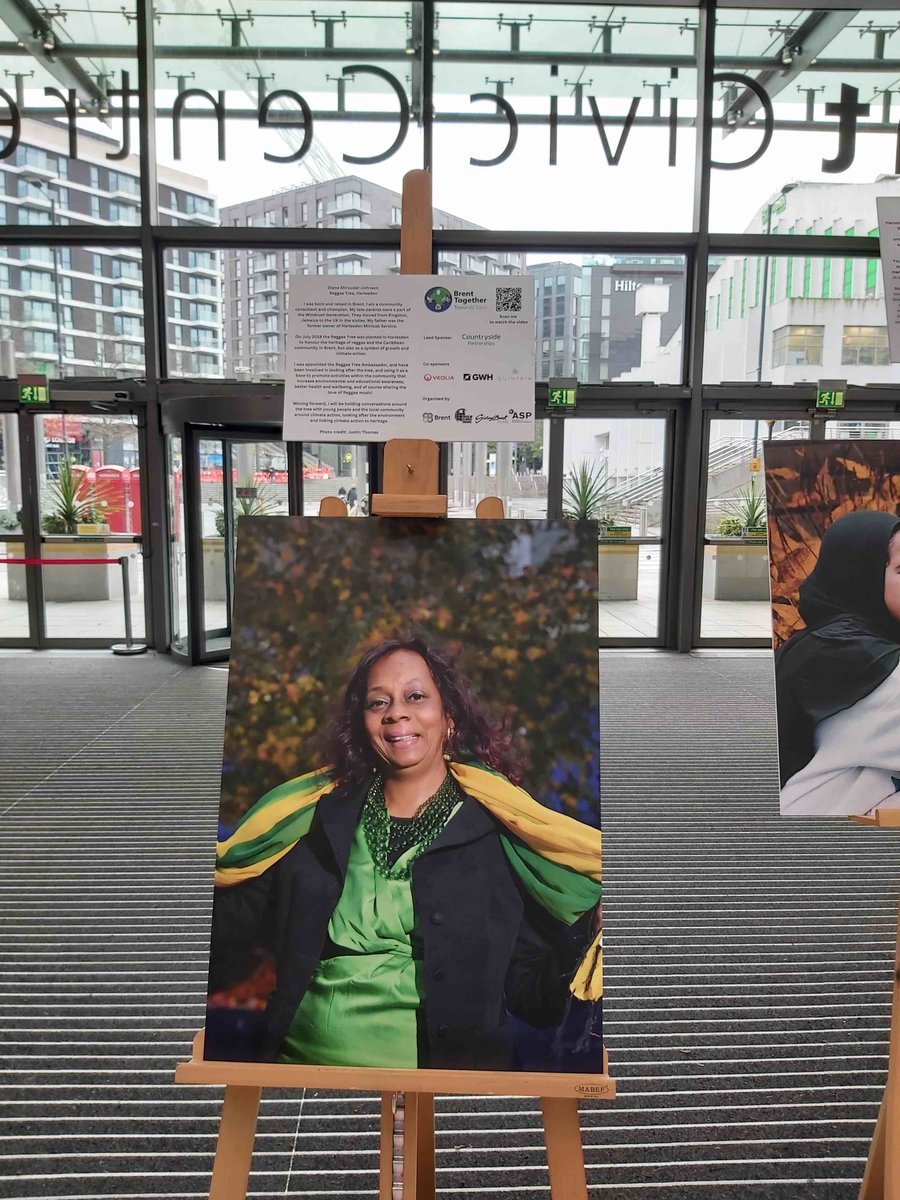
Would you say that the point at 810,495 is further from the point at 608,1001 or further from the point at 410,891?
the point at 608,1001

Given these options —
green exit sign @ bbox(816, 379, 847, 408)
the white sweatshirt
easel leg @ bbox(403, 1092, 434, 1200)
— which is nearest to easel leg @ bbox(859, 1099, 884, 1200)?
the white sweatshirt

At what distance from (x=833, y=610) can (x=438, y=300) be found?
1.02 meters

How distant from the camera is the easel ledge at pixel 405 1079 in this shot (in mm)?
1315

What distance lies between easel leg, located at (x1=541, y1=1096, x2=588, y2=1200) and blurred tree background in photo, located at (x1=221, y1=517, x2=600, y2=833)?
0.45m

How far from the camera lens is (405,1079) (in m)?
1.32

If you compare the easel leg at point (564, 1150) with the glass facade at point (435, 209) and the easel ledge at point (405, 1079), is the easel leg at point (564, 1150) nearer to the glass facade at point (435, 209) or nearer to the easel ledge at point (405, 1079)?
the easel ledge at point (405, 1079)

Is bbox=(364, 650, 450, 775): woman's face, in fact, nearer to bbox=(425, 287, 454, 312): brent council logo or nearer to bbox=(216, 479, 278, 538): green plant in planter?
bbox=(425, 287, 454, 312): brent council logo

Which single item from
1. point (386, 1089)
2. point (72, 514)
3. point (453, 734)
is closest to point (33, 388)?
point (72, 514)

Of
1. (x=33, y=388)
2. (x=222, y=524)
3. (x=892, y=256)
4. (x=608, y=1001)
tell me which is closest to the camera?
(x=892, y=256)

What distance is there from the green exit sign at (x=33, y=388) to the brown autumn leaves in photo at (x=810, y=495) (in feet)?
23.3

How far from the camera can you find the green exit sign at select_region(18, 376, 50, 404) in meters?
7.39

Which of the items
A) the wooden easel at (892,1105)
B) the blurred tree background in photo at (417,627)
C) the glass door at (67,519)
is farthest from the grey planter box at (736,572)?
the blurred tree background in photo at (417,627)

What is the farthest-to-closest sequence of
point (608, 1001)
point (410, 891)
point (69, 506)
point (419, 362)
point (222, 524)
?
point (69, 506) < point (222, 524) < point (608, 1001) < point (419, 362) < point (410, 891)

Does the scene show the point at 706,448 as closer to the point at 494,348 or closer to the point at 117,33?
the point at 117,33
